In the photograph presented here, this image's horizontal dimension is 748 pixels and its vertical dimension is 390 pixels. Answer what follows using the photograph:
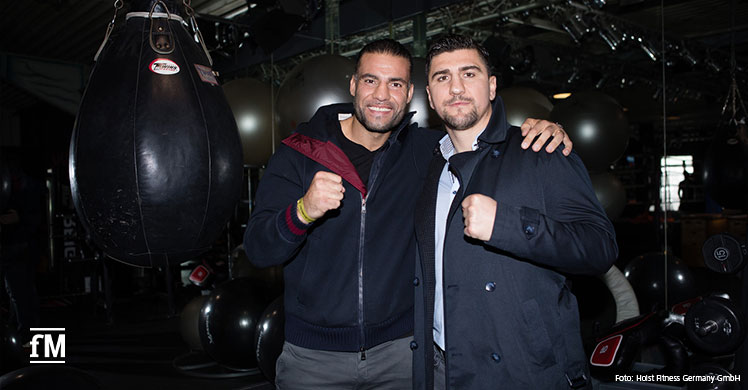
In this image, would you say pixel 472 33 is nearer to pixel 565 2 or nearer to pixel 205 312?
pixel 565 2

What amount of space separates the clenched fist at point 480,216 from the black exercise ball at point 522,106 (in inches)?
106

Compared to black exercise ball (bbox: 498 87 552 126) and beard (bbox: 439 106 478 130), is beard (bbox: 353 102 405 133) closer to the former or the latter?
beard (bbox: 439 106 478 130)

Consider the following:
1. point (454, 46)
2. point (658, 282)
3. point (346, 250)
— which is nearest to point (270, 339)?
point (346, 250)

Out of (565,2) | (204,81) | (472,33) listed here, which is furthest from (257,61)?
(204,81)

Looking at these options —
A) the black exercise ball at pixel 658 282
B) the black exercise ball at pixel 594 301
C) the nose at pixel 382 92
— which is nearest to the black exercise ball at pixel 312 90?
the nose at pixel 382 92

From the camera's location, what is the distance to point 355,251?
1.66m

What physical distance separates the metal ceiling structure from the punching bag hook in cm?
231

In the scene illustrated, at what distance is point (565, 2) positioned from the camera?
614 cm

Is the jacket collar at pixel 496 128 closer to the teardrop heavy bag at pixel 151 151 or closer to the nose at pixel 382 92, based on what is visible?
the nose at pixel 382 92

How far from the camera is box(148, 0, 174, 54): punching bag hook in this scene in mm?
1331

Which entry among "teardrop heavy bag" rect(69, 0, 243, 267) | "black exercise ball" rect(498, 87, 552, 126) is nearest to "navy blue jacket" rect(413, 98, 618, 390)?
"teardrop heavy bag" rect(69, 0, 243, 267)

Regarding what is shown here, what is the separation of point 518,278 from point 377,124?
67 centimetres

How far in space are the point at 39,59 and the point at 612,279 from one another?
7709mm

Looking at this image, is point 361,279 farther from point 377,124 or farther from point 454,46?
point 454,46
